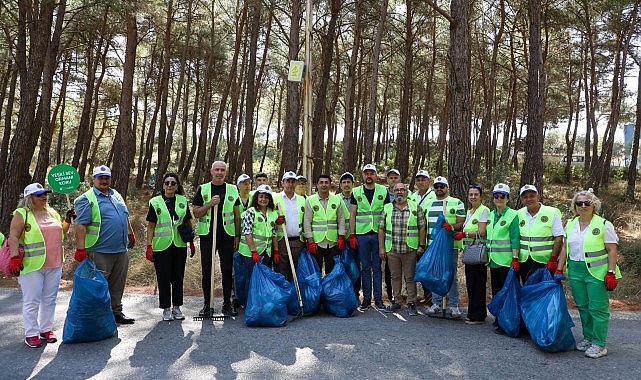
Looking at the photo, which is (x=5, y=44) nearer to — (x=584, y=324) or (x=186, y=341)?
(x=186, y=341)

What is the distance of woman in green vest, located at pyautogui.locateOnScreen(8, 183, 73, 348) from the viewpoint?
208 inches

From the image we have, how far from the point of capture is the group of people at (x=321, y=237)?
17.4 ft

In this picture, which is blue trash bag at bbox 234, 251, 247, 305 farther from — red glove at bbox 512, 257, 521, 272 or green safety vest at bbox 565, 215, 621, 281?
green safety vest at bbox 565, 215, 621, 281

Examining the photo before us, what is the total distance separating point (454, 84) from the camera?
9.08 meters

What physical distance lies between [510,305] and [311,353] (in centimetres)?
225

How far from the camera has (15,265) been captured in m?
5.16

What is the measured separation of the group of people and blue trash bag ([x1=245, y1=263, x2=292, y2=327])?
244 millimetres

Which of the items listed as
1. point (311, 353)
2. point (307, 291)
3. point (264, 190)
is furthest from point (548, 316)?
point (264, 190)

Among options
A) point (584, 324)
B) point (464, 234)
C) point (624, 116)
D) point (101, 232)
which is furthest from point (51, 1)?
point (624, 116)

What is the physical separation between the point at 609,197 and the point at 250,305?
1842cm

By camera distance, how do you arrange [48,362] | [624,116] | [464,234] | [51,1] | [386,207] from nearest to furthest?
[48,362] < [464,234] < [386,207] < [51,1] < [624,116]

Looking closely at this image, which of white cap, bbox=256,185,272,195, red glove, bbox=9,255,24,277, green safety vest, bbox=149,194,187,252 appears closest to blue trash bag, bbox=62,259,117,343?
red glove, bbox=9,255,24,277

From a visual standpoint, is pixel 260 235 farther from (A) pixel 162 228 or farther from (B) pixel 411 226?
(B) pixel 411 226

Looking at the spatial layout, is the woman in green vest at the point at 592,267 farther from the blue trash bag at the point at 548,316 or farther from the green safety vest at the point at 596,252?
the blue trash bag at the point at 548,316
